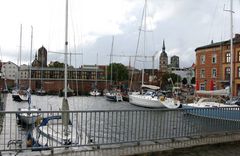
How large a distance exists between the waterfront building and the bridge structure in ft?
193

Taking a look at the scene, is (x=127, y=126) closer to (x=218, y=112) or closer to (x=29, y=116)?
(x=29, y=116)

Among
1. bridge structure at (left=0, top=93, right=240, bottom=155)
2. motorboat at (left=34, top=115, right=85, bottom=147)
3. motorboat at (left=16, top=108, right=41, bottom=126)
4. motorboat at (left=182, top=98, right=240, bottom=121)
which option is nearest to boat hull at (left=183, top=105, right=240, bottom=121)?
motorboat at (left=182, top=98, right=240, bottom=121)

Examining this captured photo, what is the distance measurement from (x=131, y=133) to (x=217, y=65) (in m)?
67.1

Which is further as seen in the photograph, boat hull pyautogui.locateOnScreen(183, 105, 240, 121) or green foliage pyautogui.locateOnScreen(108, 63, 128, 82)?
green foliage pyautogui.locateOnScreen(108, 63, 128, 82)

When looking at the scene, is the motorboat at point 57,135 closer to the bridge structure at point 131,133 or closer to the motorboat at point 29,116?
the bridge structure at point 131,133

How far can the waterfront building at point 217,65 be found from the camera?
68500 millimetres

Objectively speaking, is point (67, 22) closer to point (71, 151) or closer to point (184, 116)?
point (184, 116)

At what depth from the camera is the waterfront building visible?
225 feet

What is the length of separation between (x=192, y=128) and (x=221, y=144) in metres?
1.10

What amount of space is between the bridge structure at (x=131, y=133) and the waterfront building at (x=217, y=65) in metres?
58.9

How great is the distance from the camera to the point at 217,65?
72750 millimetres

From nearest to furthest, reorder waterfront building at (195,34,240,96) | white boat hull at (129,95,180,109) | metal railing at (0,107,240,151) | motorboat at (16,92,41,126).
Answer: motorboat at (16,92,41,126), metal railing at (0,107,240,151), white boat hull at (129,95,180,109), waterfront building at (195,34,240,96)

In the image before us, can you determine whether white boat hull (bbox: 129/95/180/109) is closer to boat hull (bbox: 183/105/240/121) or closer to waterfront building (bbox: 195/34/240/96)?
waterfront building (bbox: 195/34/240/96)

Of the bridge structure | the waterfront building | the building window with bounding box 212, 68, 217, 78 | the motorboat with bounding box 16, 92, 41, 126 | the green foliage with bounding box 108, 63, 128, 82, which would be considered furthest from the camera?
the green foliage with bounding box 108, 63, 128, 82
